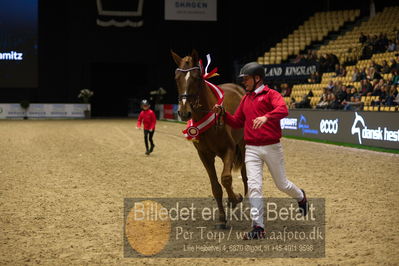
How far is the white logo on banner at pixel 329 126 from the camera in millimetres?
19359

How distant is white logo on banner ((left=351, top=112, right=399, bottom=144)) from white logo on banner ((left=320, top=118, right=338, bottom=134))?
3.68ft

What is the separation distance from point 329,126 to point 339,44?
1272 cm

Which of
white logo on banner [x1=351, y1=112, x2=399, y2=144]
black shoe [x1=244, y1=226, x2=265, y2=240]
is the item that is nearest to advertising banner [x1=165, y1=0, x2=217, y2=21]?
white logo on banner [x1=351, y1=112, x2=399, y2=144]

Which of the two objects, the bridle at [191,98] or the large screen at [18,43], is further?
the large screen at [18,43]

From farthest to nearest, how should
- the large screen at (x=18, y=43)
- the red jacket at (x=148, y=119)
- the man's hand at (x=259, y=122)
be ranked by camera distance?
the large screen at (x=18, y=43) → the red jacket at (x=148, y=119) → the man's hand at (x=259, y=122)

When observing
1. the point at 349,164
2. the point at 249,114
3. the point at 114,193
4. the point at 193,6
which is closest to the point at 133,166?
the point at 114,193

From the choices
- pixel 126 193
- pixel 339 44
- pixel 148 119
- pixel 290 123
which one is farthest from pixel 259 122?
pixel 339 44

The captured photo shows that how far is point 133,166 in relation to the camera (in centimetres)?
1324

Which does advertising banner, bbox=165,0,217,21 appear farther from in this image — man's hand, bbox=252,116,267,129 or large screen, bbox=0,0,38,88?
man's hand, bbox=252,116,267,129

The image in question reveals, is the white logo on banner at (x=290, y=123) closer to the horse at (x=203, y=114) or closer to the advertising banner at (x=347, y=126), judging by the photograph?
the advertising banner at (x=347, y=126)

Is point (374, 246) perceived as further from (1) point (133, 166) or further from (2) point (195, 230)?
(1) point (133, 166)

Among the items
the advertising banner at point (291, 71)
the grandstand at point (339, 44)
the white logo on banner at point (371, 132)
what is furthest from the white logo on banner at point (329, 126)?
the advertising banner at point (291, 71)

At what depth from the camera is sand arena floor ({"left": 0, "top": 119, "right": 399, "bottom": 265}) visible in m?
5.46

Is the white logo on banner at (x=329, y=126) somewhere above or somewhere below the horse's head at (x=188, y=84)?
below
